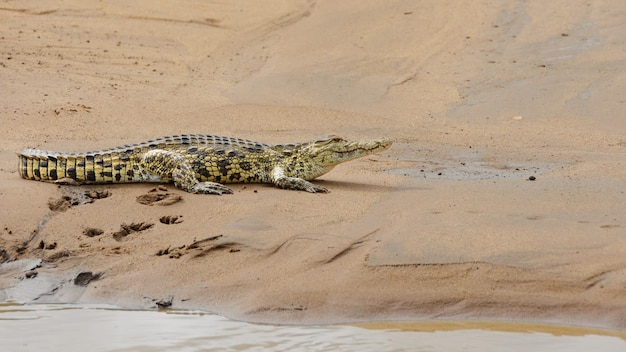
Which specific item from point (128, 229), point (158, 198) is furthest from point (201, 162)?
point (128, 229)

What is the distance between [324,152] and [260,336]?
10.7 feet

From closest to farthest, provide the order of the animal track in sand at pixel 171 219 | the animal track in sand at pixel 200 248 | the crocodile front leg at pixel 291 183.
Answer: the animal track in sand at pixel 200 248
the animal track in sand at pixel 171 219
the crocodile front leg at pixel 291 183

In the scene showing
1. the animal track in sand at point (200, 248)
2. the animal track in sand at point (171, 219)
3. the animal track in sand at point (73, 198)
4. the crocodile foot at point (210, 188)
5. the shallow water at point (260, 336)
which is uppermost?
the crocodile foot at point (210, 188)

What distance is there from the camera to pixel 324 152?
30.8 feet

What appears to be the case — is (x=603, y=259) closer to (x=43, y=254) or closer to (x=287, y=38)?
(x=43, y=254)

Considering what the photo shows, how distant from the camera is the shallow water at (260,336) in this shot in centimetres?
613

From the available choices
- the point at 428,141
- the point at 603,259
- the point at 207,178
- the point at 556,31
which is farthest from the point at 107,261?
the point at 556,31

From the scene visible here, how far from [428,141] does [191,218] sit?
3.90 meters

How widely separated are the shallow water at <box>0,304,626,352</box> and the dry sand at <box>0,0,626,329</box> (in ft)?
0.49

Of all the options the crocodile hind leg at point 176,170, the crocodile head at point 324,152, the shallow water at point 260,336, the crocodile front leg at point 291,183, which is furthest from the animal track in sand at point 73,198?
the shallow water at point 260,336

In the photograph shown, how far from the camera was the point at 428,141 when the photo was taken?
1127cm

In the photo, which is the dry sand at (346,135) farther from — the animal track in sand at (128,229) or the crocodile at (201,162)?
the crocodile at (201,162)

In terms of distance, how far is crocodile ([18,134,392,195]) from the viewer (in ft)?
29.2

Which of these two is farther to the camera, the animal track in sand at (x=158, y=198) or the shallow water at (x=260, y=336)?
the animal track in sand at (x=158, y=198)
